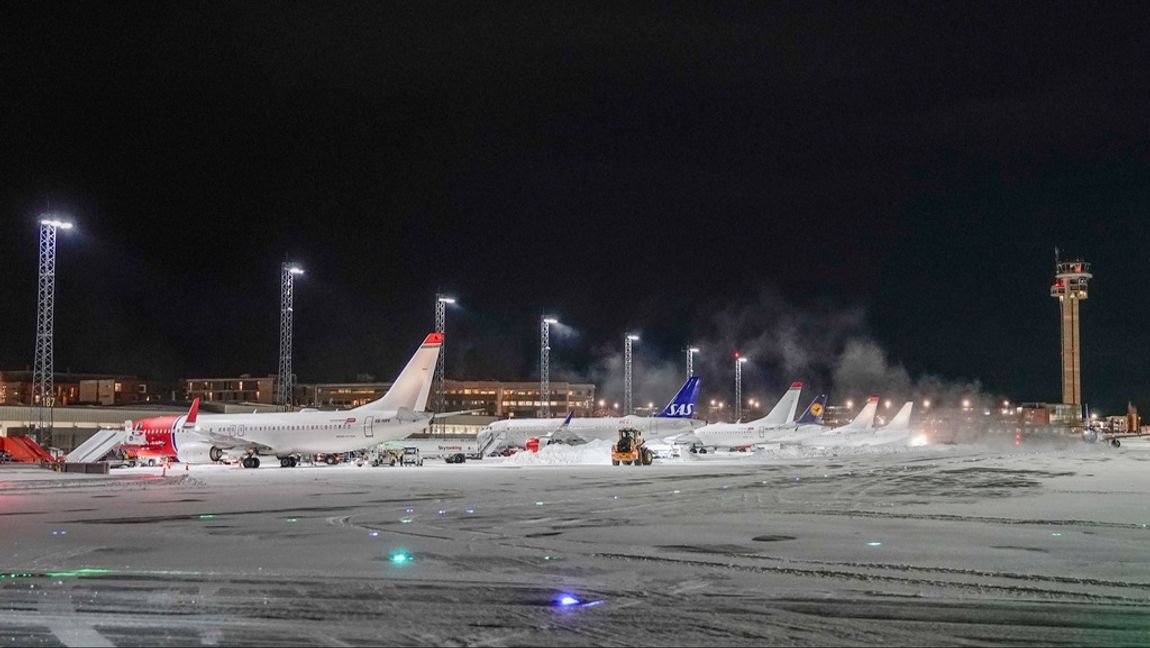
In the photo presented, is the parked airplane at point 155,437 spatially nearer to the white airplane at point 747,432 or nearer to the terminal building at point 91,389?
the white airplane at point 747,432

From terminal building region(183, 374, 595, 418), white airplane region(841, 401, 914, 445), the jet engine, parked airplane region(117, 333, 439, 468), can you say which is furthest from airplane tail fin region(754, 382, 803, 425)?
terminal building region(183, 374, 595, 418)

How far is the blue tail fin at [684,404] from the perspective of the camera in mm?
74812

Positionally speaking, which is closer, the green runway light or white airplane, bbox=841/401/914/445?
the green runway light

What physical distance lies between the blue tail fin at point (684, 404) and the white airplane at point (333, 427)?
25757mm

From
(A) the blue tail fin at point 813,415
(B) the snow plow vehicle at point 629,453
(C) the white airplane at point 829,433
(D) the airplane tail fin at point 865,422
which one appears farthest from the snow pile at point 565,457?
(D) the airplane tail fin at point 865,422

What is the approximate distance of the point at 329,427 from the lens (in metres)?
52.0

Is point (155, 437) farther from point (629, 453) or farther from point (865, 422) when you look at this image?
point (865, 422)

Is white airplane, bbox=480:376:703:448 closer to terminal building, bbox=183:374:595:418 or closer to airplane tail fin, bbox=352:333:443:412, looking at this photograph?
airplane tail fin, bbox=352:333:443:412

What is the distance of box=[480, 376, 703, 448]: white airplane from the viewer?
72.8 metres

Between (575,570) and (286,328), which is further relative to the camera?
(286,328)

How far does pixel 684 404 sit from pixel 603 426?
7.55 meters

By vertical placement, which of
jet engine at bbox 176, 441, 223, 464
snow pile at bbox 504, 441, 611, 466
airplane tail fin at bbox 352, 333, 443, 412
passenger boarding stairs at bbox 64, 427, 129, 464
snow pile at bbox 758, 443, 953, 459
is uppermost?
airplane tail fin at bbox 352, 333, 443, 412

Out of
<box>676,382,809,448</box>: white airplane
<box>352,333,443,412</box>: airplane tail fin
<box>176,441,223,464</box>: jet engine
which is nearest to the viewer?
<box>352,333,443,412</box>: airplane tail fin

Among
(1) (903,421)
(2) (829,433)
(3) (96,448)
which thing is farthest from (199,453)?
(1) (903,421)
